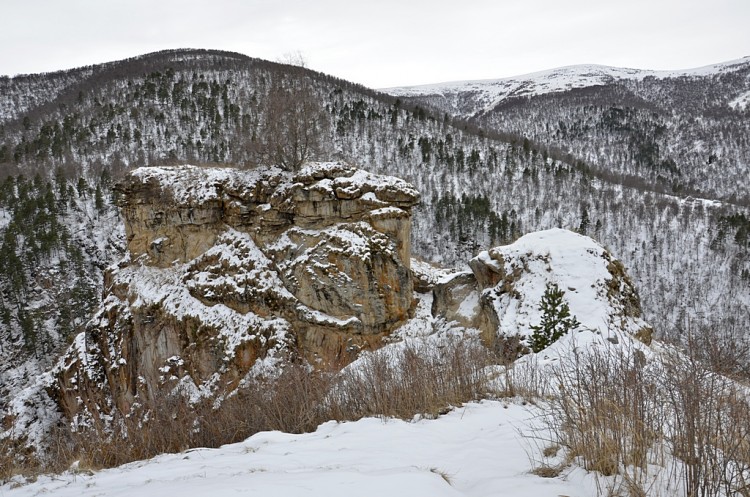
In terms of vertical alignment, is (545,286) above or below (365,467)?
below

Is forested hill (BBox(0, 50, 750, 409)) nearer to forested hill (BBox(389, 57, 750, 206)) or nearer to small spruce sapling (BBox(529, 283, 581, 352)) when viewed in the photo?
forested hill (BBox(389, 57, 750, 206))

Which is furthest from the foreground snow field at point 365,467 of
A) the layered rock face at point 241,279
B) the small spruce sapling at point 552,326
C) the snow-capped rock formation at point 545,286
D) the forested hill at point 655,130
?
the forested hill at point 655,130

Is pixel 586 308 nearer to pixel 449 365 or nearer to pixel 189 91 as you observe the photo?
pixel 449 365

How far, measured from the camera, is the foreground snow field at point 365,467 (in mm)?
2572

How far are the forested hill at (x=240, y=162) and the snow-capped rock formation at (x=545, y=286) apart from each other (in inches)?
488

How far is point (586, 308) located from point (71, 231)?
59.7 m

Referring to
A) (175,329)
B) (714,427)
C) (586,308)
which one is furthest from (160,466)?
(175,329)

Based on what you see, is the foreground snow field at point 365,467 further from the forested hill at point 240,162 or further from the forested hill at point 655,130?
the forested hill at point 655,130

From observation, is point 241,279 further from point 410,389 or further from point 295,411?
point 410,389

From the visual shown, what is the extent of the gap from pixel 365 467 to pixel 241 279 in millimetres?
13952

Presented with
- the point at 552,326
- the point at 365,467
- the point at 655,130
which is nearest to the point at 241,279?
the point at 552,326

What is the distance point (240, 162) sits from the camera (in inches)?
793

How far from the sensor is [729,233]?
68938 millimetres

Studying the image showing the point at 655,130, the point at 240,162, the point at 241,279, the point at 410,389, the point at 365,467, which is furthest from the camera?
the point at 655,130
